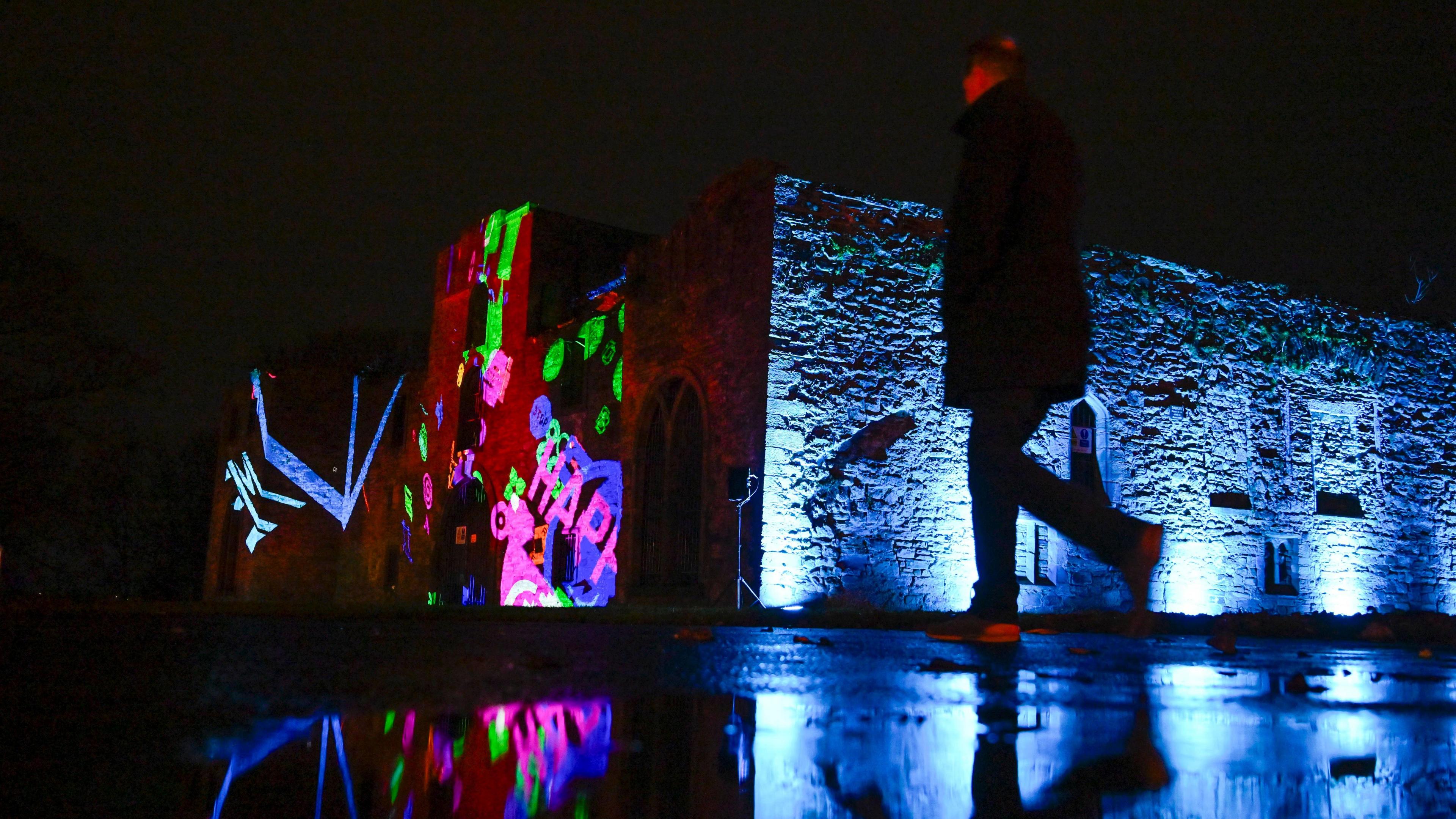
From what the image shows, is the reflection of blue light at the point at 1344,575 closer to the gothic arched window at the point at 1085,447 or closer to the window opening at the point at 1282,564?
the window opening at the point at 1282,564

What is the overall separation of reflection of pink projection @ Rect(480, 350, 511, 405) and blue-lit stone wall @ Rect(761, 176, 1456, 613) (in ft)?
28.8

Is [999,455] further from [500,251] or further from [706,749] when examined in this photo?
[500,251]

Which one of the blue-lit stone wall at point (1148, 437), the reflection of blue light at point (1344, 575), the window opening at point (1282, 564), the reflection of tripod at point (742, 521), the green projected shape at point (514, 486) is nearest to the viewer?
the reflection of tripod at point (742, 521)

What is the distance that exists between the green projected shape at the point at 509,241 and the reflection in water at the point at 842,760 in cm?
2072

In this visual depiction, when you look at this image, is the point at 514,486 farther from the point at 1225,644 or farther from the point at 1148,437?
the point at 1225,644

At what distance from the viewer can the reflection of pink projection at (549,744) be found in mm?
1140

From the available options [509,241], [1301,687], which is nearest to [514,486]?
[509,241]

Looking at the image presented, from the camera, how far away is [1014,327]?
3.87 metres

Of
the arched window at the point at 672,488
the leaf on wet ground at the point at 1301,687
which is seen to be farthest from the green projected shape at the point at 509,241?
the leaf on wet ground at the point at 1301,687

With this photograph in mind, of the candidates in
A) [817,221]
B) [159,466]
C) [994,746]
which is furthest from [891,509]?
[159,466]

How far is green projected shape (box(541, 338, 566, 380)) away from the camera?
19406 millimetres

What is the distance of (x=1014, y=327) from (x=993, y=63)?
3.12 feet

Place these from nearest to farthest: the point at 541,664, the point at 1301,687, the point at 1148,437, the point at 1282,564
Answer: the point at 1301,687, the point at 541,664, the point at 1148,437, the point at 1282,564

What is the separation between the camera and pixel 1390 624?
302 inches
